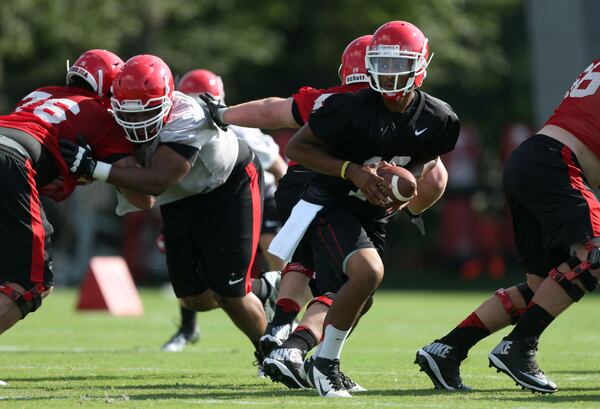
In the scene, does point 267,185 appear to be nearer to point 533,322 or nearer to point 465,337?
point 465,337

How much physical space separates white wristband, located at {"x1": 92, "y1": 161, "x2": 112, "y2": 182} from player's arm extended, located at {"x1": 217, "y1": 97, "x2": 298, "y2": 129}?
0.74 metres

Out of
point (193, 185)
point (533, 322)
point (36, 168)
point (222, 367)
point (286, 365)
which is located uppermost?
point (36, 168)

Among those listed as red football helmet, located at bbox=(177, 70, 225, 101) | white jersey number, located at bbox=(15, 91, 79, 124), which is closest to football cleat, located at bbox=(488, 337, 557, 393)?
white jersey number, located at bbox=(15, 91, 79, 124)

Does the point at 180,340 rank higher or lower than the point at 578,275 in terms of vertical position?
lower

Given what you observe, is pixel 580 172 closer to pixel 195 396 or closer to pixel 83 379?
pixel 195 396

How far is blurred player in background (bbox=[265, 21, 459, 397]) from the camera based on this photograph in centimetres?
595

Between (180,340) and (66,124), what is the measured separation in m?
3.07

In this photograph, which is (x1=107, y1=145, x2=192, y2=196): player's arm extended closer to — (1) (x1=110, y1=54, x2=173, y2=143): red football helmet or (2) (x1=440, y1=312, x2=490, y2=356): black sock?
(1) (x1=110, y1=54, x2=173, y2=143): red football helmet

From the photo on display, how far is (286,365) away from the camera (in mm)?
6137

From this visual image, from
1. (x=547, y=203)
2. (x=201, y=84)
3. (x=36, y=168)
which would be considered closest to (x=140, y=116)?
(x=36, y=168)

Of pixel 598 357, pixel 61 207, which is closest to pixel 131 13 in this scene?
pixel 61 207

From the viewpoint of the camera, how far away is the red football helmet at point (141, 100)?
6441mm

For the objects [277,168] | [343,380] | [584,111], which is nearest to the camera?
[343,380]

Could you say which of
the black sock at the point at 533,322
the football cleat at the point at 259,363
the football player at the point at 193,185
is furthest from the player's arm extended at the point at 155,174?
the black sock at the point at 533,322
